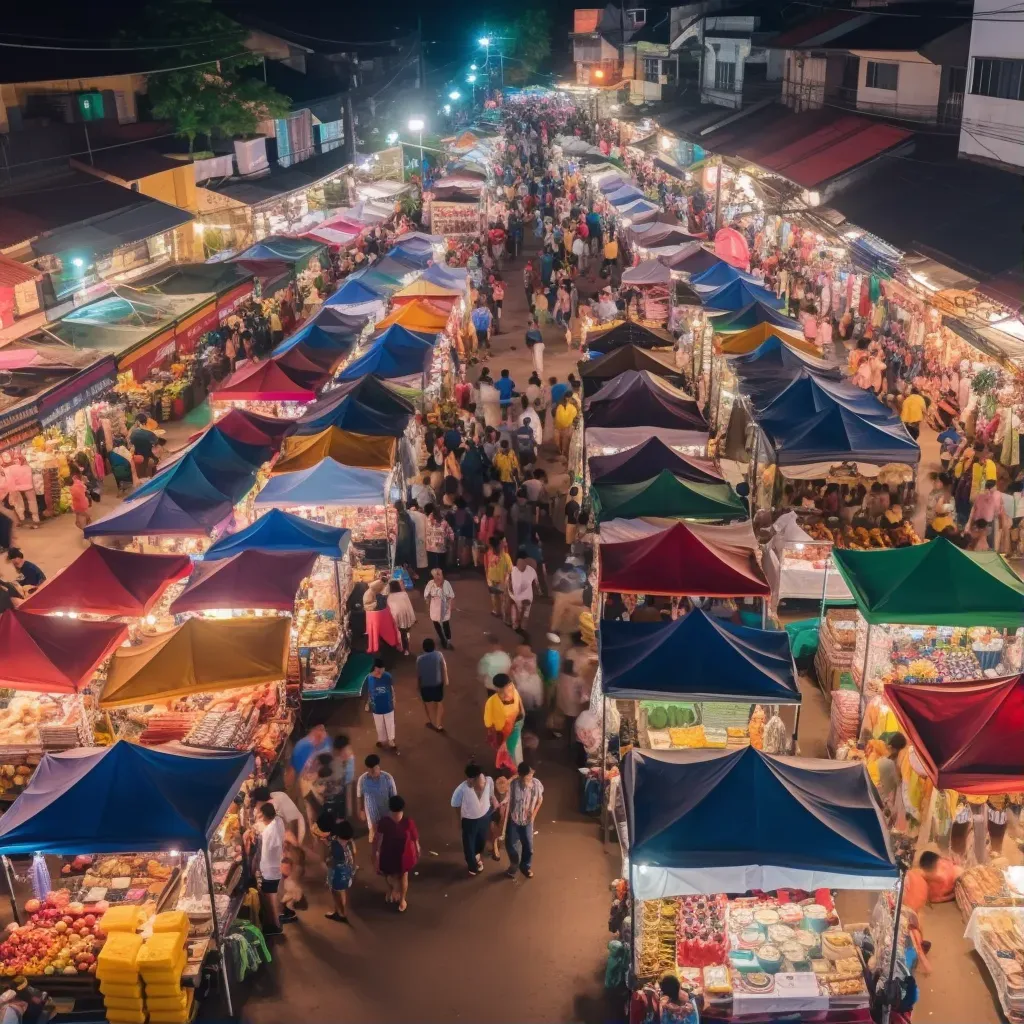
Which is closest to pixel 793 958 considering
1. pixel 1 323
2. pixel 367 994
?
pixel 367 994

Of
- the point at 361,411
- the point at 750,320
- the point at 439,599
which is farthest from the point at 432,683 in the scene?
the point at 750,320

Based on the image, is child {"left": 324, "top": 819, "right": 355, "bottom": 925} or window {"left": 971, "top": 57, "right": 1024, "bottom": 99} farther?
window {"left": 971, "top": 57, "right": 1024, "bottom": 99}

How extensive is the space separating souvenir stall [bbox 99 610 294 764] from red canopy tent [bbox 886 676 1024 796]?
5.21m

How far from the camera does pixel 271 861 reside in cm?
819

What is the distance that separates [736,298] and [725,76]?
25297 millimetres

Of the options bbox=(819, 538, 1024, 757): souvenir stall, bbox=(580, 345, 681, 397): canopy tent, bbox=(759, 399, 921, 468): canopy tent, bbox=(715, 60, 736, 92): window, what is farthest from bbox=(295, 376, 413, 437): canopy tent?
bbox=(715, 60, 736, 92): window

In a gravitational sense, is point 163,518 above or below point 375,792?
above

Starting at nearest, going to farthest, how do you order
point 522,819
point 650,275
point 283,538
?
point 522,819
point 283,538
point 650,275

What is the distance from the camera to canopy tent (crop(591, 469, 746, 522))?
12555mm

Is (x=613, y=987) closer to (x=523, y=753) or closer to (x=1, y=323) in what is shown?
(x=523, y=753)

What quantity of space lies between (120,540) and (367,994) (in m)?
7.70

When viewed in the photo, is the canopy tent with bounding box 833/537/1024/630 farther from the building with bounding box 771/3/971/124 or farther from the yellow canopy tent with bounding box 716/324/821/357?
the building with bounding box 771/3/971/124

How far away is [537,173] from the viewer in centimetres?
5259

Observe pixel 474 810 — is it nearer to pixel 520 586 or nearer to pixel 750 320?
pixel 520 586
